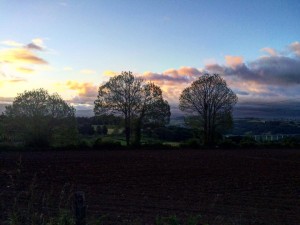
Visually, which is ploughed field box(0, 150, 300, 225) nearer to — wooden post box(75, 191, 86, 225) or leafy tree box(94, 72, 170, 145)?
wooden post box(75, 191, 86, 225)

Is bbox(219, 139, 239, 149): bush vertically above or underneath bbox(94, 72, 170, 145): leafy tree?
underneath

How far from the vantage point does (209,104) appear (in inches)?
2790

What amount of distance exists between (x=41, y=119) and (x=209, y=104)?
90.6 ft

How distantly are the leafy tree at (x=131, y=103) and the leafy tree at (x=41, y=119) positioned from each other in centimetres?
598

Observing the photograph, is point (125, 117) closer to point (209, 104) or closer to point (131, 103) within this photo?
point (131, 103)

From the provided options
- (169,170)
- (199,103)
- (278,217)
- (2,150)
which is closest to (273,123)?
(199,103)

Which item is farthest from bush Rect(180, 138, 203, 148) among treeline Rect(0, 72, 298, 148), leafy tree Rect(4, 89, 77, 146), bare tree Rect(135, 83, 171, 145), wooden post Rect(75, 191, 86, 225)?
wooden post Rect(75, 191, 86, 225)

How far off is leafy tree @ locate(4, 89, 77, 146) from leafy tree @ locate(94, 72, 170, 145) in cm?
598

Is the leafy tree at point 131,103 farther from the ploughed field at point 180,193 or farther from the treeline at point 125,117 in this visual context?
the ploughed field at point 180,193

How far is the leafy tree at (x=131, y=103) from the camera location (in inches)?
2516

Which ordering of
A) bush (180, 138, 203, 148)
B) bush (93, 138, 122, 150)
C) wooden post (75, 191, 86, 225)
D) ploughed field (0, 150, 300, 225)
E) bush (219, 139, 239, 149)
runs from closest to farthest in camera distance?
wooden post (75, 191, 86, 225) < ploughed field (0, 150, 300, 225) < bush (93, 138, 122, 150) < bush (180, 138, 203, 148) < bush (219, 139, 239, 149)

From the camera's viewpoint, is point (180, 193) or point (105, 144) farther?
point (105, 144)

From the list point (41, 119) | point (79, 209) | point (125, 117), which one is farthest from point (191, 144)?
point (79, 209)

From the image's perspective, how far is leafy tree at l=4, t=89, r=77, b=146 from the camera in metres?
55.4
